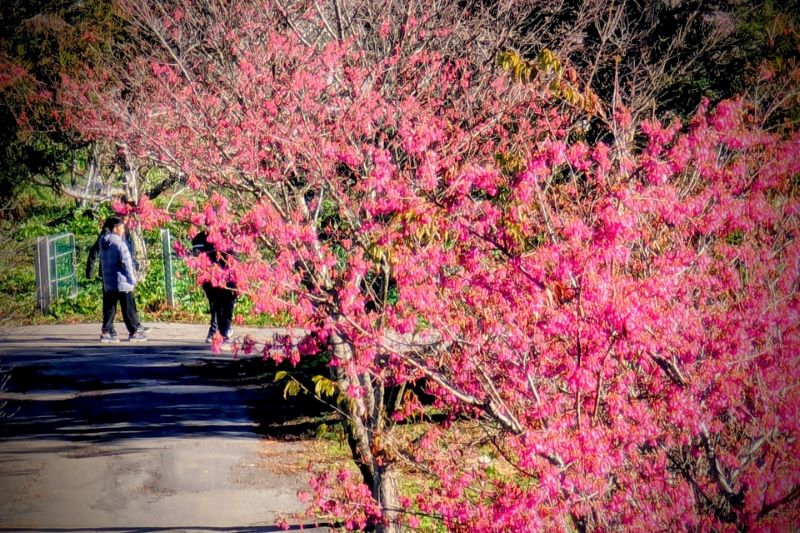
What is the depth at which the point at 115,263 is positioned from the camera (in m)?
14.6

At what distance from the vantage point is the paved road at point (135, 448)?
8.17 meters

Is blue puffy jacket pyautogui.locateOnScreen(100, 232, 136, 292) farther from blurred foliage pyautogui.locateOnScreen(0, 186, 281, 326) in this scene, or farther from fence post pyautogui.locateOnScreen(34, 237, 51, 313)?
fence post pyautogui.locateOnScreen(34, 237, 51, 313)

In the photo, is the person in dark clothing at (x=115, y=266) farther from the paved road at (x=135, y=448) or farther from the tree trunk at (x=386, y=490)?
the tree trunk at (x=386, y=490)

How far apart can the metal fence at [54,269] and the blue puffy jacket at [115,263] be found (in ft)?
13.3

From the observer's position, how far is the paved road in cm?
817

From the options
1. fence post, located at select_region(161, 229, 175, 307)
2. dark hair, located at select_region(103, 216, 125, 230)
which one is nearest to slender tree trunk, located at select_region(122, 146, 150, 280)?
fence post, located at select_region(161, 229, 175, 307)

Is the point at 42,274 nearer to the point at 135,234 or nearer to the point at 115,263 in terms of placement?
the point at 135,234

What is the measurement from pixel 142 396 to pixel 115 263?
341 centimetres

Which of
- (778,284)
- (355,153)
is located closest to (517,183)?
(778,284)

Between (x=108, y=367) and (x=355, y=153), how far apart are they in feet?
25.8

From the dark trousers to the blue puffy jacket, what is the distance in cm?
12

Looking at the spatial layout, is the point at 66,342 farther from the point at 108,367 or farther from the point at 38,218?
the point at 38,218

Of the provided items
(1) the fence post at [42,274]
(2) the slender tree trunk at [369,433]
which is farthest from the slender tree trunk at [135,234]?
(2) the slender tree trunk at [369,433]

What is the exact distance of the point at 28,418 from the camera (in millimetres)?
11180
